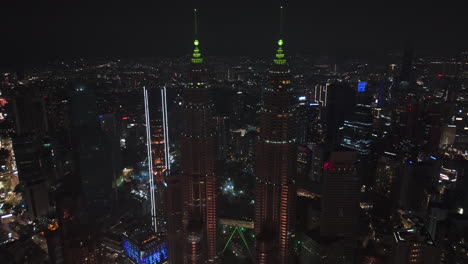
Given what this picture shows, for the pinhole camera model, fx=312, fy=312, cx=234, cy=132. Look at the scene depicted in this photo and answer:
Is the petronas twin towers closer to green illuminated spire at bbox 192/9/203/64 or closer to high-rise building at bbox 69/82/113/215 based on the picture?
green illuminated spire at bbox 192/9/203/64

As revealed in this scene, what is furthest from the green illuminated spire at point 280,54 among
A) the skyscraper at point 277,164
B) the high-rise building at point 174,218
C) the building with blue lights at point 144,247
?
the building with blue lights at point 144,247

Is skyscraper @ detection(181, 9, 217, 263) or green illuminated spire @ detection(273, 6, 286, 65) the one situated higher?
green illuminated spire @ detection(273, 6, 286, 65)

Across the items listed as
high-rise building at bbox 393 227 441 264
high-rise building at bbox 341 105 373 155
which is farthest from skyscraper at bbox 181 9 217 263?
high-rise building at bbox 341 105 373 155

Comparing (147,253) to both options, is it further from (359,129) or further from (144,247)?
(359,129)

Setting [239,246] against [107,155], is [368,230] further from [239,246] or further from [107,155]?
[107,155]

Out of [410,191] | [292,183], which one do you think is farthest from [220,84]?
[410,191]
